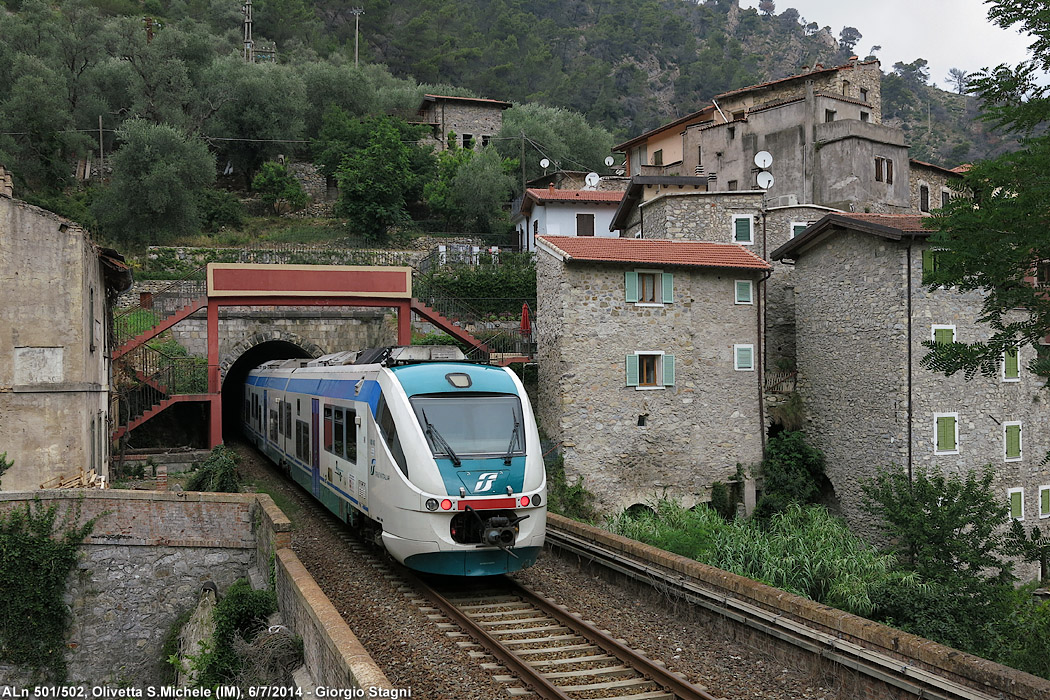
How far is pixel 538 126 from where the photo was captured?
162ft

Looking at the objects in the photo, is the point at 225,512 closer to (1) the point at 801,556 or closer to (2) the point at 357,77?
(1) the point at 801,556

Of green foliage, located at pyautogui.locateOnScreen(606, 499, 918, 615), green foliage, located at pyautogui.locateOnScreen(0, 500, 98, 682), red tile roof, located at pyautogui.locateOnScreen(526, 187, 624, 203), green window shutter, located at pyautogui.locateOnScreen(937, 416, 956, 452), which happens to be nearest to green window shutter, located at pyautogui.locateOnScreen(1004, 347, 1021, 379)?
green window shutter, located at pyautogui.locateOnScreen(937, 416, 956, 452)

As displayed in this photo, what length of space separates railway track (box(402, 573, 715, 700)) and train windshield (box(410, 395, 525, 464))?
1.67 m

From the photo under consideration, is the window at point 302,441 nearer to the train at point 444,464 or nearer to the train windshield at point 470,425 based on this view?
the train at point 444,464

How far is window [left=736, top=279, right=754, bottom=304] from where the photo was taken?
22.4 meters

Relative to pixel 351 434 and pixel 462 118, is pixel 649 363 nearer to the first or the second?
pixel 351 434

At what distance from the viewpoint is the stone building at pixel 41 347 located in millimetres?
Answer: 13812

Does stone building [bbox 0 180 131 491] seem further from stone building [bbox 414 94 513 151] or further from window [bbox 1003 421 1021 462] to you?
stone building [bbox 414 94 513 151]

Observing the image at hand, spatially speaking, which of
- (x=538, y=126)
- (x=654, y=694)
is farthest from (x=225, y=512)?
(x=538, y=126)

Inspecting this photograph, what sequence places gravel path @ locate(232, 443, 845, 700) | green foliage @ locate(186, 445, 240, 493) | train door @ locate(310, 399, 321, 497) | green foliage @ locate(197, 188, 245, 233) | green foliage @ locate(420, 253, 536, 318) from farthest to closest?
green foliage @ locate(197, 188, 245, 233) → green foliage @ locate(420, 253, 536, 318) → green foliage @ locate(186, 445, 240, 493) → train door @ locate(310, 399, 321, 497) → gravel path @ locate(232, 443, 845, 700)

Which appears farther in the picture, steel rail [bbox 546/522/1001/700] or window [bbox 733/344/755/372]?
window [bbox 733/344/755/372]

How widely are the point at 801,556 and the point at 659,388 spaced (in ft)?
29.2

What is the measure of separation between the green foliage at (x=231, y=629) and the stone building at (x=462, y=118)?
42905 mm

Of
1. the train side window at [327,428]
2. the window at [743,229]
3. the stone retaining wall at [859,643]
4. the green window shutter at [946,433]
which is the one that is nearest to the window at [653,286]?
the window at [743,229]
